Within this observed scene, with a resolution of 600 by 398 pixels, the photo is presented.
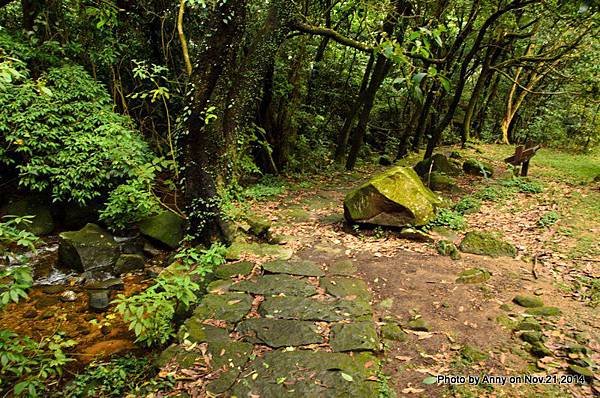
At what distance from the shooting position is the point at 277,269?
4863mm

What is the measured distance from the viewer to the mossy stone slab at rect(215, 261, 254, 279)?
15.6 ft

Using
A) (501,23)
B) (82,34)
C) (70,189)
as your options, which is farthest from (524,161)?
(82,34)

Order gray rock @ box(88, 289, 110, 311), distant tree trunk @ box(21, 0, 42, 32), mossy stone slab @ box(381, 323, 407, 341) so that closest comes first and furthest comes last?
1. mossy stone slab @ box(381, 323, 407, 341)
2. gray rock @ box(88, 289, 110, 311)
3. distant tree trunk @ box(21, 0, 42, 32)

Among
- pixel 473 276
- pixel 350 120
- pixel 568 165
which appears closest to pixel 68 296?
pixel 473 276

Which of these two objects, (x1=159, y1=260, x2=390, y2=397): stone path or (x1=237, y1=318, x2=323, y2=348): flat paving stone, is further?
(x1=237, y1=318, x2=323, y2=348): flat paving stone

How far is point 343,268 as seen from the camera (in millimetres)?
4988

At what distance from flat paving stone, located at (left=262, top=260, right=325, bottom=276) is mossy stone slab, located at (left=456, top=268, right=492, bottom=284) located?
66.4 inches

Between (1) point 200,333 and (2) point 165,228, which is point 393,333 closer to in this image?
(1) point 200,333

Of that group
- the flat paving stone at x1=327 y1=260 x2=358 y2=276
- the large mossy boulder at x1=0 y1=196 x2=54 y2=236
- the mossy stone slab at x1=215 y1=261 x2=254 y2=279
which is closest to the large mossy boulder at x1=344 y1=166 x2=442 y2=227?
the flat paving stone at x1=327 y1=260 x2=358 y2=276

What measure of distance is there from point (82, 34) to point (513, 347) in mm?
9522

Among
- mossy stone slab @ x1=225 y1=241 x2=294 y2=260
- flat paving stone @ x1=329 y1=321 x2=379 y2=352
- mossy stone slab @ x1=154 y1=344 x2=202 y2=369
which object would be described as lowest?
mossy stone slab @ x1=154 y1=344 x2=202 y2=369

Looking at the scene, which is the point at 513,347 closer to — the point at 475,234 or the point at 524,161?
the point at 475,234

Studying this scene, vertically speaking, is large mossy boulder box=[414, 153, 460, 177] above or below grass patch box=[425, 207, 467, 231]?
above

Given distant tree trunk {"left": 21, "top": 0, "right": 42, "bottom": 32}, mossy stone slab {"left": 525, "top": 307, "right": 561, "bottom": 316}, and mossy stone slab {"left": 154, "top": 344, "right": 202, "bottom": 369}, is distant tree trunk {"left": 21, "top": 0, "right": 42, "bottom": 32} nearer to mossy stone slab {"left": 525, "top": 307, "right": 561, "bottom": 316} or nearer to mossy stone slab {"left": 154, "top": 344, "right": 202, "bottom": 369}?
mossy stone slab {"left": 154, "top": 344, "right": 202, "bottom": 369}
